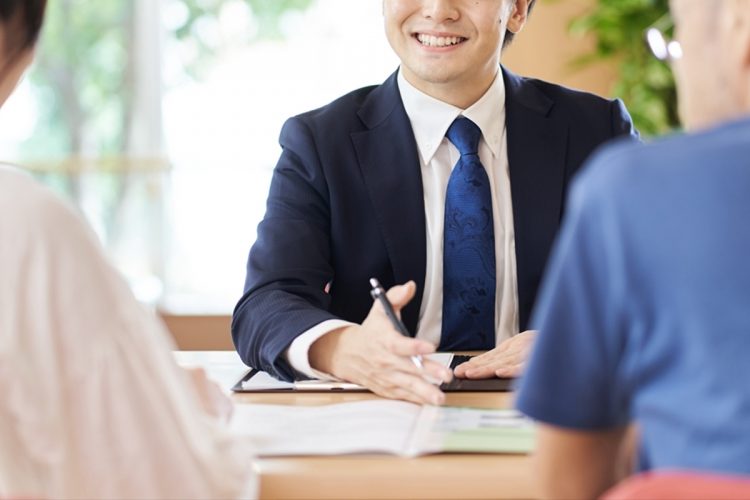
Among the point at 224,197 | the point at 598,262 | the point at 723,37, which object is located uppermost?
the point at 723,37

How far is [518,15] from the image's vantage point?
2.72m

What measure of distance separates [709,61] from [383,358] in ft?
3.02

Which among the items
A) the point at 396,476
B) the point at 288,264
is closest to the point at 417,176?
the point at 288,264

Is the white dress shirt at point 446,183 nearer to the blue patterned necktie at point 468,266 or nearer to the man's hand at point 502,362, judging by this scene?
the blue patterned necktie at point 468,266

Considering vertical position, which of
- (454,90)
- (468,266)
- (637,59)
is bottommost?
(468,266)

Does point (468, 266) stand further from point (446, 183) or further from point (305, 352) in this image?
point (305, 352)

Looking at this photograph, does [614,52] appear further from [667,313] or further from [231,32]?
[667,313]

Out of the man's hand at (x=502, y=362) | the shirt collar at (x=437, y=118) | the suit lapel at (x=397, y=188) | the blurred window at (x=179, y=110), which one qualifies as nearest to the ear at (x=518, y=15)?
the shirt collar at (x=437, y=118)

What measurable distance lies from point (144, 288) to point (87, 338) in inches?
157

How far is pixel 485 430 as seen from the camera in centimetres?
168

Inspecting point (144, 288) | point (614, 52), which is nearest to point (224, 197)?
point (144, 288)

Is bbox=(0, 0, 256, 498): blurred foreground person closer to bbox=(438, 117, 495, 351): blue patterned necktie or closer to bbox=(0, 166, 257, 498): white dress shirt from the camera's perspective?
bbox=(0, 166, 257, 498): white dress shirt

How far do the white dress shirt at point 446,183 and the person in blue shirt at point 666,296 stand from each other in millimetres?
1323

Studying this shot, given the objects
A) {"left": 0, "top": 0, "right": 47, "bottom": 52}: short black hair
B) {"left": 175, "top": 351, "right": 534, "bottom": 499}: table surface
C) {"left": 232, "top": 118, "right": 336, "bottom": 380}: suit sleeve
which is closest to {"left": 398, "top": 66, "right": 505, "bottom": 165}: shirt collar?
{"left": 232, "top": 118, "right": 336, "bottom": 380}: suit sleeve
